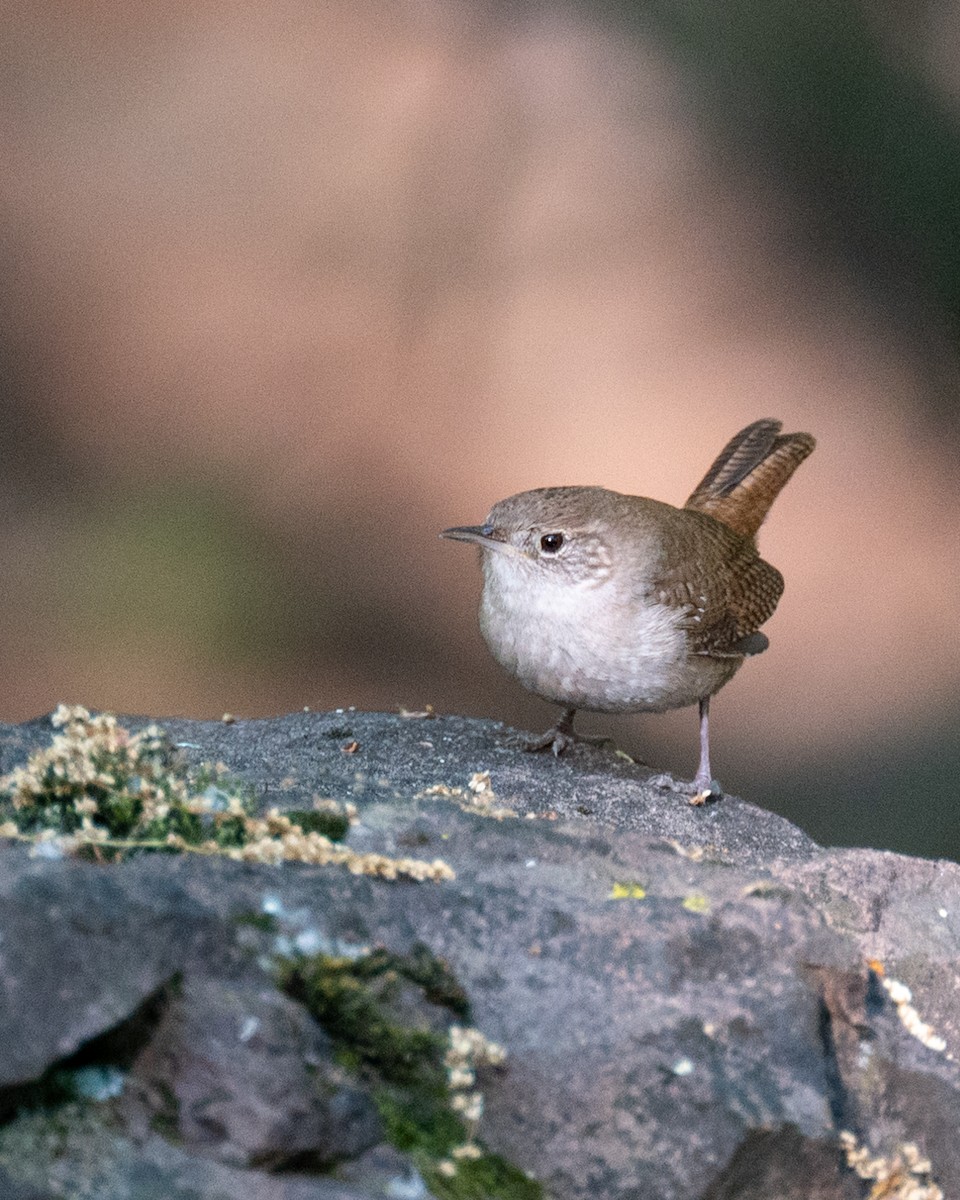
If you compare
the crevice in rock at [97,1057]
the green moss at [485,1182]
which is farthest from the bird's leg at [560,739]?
the crevice in rock at [97,1057]

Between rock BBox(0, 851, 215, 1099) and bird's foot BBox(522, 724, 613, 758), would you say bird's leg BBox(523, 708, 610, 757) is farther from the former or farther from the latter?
rock BBox(0, 851, 215, 1099)

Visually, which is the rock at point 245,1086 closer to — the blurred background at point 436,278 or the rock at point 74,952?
the rock at point 74,952

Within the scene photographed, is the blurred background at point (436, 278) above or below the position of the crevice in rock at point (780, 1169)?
above

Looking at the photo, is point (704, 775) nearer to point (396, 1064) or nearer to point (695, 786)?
point (695, 786)

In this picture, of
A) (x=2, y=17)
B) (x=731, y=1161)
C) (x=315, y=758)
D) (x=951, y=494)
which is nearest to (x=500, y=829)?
(x=731, y=1161)

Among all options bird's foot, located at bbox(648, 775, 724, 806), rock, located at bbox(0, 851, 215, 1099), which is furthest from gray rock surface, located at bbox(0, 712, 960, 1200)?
bird's foot, located at bbox(648, 775, 724, 806)

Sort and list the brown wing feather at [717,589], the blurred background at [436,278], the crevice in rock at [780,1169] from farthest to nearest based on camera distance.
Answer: the blurred background at [436,278], the brown wing feather at [717,589], the crevice in rock at [780,1169]

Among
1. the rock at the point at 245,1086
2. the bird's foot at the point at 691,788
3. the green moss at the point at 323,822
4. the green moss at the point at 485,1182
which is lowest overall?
the green moss at the point at 485,1182

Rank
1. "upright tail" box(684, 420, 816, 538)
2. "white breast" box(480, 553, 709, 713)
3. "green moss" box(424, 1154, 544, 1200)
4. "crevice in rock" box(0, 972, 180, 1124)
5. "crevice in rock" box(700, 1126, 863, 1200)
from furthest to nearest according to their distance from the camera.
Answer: "upright tail" box(684, 420, 816, 538) → "white breast" box(480, 553, 709, 713) → "crevice in rock" box(700, 1126, 863, 1200) → "green moss" box(424, 1154, 544, 1200) → "crevice in rock" box(0, 972, 180, 1124)
